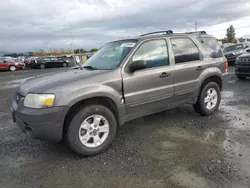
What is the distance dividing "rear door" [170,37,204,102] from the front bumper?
7.58ft

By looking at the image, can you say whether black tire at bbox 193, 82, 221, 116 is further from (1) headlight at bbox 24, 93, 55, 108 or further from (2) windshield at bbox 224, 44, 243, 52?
(2) windshield at bbox 224, 44, 243, 52

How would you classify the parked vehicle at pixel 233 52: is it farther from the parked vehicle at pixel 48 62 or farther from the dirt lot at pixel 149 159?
the parked vehicle at pixel 48 62

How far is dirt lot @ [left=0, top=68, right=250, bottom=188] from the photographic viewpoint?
9.61 feet

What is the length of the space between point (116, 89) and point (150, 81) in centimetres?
70

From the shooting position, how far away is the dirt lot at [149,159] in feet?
9.61

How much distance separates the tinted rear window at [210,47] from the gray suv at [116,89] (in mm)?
23

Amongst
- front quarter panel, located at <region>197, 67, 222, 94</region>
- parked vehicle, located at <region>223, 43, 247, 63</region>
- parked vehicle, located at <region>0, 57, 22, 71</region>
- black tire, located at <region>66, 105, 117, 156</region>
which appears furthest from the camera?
parked vehicle, located at <region>0, 57, 22, 71</region>

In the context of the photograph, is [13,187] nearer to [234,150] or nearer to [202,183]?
[202,183]

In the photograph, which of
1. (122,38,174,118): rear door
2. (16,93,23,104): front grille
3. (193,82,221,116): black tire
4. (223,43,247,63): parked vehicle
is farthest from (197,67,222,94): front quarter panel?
(223,43,247,63): parked vehicle

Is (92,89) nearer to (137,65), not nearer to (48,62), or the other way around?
(137,65)

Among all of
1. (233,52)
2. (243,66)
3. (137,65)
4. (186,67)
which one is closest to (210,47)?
Result: (186,67)

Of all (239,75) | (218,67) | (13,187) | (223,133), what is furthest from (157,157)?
(239,75)

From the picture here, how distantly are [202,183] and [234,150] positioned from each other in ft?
3.70

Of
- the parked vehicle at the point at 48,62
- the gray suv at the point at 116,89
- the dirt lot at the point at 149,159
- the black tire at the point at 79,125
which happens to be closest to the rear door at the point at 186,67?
the gray suv at the point at 116,89
